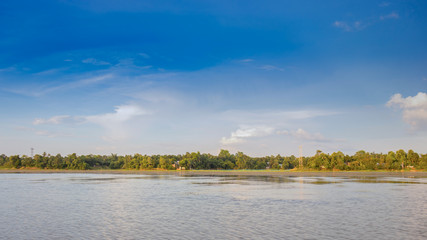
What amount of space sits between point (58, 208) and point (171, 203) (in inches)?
459

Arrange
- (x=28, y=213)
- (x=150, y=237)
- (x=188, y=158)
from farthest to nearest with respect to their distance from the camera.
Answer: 1. (x=188, y=158)
2. (x=28, y=213)
3. (x=150, y=237)

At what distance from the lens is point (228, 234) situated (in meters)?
22.3

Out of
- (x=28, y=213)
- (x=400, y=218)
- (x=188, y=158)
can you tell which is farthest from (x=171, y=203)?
(x=188, y=158)

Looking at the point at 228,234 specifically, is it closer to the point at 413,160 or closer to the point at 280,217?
the point at 280,217

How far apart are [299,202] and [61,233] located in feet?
83.8

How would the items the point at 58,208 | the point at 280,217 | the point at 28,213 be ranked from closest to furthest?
the point at 280,217
the point at 28,213
the point at 58,208

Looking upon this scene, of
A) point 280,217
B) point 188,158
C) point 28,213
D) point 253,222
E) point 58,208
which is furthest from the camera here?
point 188,158

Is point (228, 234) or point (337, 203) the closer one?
point (228, 234)

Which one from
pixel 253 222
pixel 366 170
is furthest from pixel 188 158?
pixel 253 222

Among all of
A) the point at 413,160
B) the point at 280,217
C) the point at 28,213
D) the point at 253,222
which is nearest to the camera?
the point at 253,222

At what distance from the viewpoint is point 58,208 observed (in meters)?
34.7

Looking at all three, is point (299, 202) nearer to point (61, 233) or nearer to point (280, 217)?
point (280, 217)

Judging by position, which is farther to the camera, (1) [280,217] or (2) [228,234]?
(1) [280,217]

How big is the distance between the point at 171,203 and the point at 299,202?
14498mm
